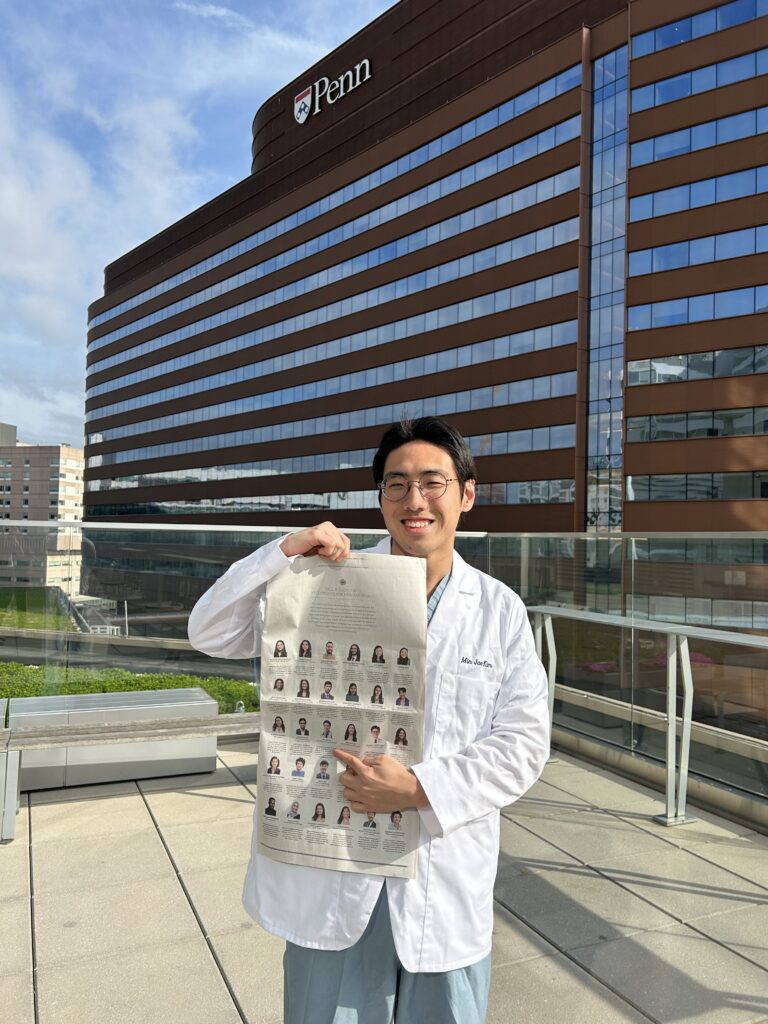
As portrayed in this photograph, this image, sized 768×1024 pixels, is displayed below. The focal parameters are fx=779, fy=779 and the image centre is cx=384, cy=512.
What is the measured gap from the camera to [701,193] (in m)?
33.7

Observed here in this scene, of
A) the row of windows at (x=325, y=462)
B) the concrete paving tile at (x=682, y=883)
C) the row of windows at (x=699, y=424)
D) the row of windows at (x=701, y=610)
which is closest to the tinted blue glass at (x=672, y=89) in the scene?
the row of windows at (x=699, y=424)

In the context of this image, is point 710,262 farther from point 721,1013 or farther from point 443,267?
point 721,1013

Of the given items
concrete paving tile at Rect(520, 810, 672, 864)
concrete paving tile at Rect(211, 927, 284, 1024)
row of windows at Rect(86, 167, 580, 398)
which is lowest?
concrete paving tile at Rect(211, 927, 284, 1024)

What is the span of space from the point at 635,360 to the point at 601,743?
3182cm

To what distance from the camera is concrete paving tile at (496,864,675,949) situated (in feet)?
12.2

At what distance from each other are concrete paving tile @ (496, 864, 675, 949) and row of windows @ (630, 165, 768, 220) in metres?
34.6

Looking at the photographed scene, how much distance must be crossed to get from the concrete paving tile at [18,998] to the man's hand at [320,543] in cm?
247

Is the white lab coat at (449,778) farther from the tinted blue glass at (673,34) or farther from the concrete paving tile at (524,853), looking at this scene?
the tinted blue glass at (673,34)

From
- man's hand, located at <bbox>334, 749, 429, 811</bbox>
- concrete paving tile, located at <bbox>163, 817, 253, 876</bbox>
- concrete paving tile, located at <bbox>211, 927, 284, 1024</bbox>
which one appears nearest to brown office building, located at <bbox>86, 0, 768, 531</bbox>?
concrete paving tile, located at <bbox>163, 817, 253, 876</bbox>

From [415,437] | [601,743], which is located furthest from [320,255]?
[415,437]

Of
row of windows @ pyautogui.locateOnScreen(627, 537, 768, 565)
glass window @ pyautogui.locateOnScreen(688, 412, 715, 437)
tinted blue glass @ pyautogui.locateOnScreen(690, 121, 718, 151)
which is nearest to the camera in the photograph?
row of windows @ pyautogui.locateOnScreen(627, 537, 768, 565)

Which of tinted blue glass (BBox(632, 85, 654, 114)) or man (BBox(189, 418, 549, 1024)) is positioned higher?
tinted blue glass (BBox(632, 85, 654, 114))

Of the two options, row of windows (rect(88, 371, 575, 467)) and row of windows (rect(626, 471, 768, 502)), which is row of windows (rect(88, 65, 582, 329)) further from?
row of windows (rect(626, 471, 768, 502))

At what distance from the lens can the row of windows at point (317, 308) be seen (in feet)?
143
